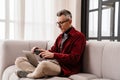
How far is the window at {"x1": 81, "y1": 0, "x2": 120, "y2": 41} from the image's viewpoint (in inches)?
131

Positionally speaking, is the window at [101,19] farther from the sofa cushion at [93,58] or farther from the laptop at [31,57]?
the laptop at [31,57]

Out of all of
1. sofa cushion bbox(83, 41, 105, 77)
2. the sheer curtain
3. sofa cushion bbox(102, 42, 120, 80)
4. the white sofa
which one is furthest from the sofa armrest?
sofa cushion bbox(102, 42, 120, 80)

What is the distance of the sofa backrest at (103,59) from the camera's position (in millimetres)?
1956

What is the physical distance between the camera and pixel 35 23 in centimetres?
396

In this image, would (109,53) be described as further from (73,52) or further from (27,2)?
(27,2)

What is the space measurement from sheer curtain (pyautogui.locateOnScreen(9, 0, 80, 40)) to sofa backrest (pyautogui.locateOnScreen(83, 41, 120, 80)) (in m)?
1.83

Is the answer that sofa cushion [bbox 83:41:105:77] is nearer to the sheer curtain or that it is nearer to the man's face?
the man's face

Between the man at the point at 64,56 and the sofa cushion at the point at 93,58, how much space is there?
9cm

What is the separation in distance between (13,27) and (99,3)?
5.40 ft

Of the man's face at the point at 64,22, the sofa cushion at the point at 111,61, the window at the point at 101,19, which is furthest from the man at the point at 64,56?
the window at the point at 101,19

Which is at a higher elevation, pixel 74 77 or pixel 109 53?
pixel 109 53

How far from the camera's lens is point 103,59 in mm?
2100

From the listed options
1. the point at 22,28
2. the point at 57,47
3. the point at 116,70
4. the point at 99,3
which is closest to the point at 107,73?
the point at 116,70

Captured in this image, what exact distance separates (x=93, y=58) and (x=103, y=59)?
0.46 ft
